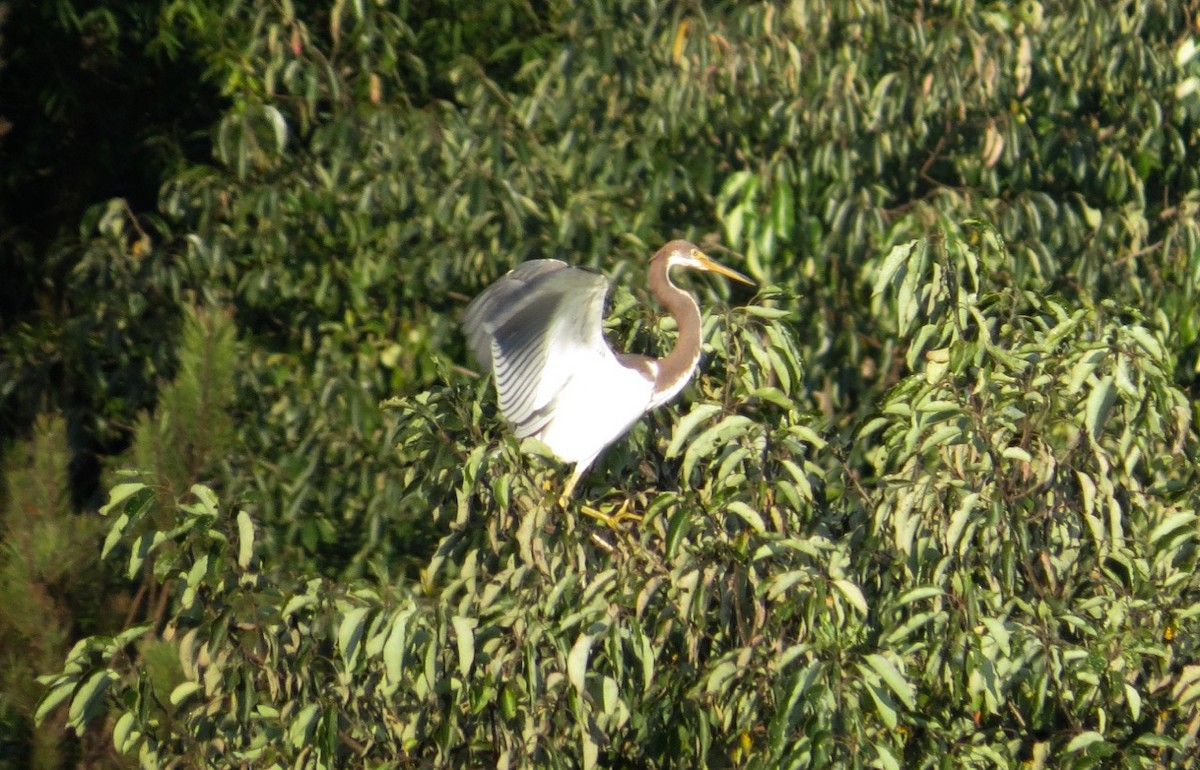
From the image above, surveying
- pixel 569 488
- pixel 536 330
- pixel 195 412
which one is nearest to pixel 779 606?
pixel 569 488

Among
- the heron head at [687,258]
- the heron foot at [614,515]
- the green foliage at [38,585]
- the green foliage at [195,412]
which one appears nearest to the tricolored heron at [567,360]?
the heron foot at [614,515]

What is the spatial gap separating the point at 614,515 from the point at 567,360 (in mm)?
365

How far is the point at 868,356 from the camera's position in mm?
4801

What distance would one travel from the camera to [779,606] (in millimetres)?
2645

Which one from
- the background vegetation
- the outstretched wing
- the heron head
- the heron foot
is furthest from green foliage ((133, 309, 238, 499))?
the heron head

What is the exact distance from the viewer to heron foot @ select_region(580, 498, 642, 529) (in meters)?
3.06

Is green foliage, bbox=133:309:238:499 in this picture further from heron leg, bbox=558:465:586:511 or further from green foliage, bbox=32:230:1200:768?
heron leg, bbox=558:465:586:511

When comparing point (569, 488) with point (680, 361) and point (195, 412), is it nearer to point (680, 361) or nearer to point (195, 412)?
point (680, 361)

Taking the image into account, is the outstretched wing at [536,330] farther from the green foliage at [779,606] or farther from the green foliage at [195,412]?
the green foliage at [195,412]

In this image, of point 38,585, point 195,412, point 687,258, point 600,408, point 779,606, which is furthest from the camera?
point 687,258

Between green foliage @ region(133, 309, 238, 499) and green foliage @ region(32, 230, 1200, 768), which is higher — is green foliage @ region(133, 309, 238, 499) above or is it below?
above

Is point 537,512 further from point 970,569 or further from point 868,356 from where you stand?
point 868,356

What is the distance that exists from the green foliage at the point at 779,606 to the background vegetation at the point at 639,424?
0.04 feet

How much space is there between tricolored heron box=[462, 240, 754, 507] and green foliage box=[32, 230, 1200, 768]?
0.42 meters
